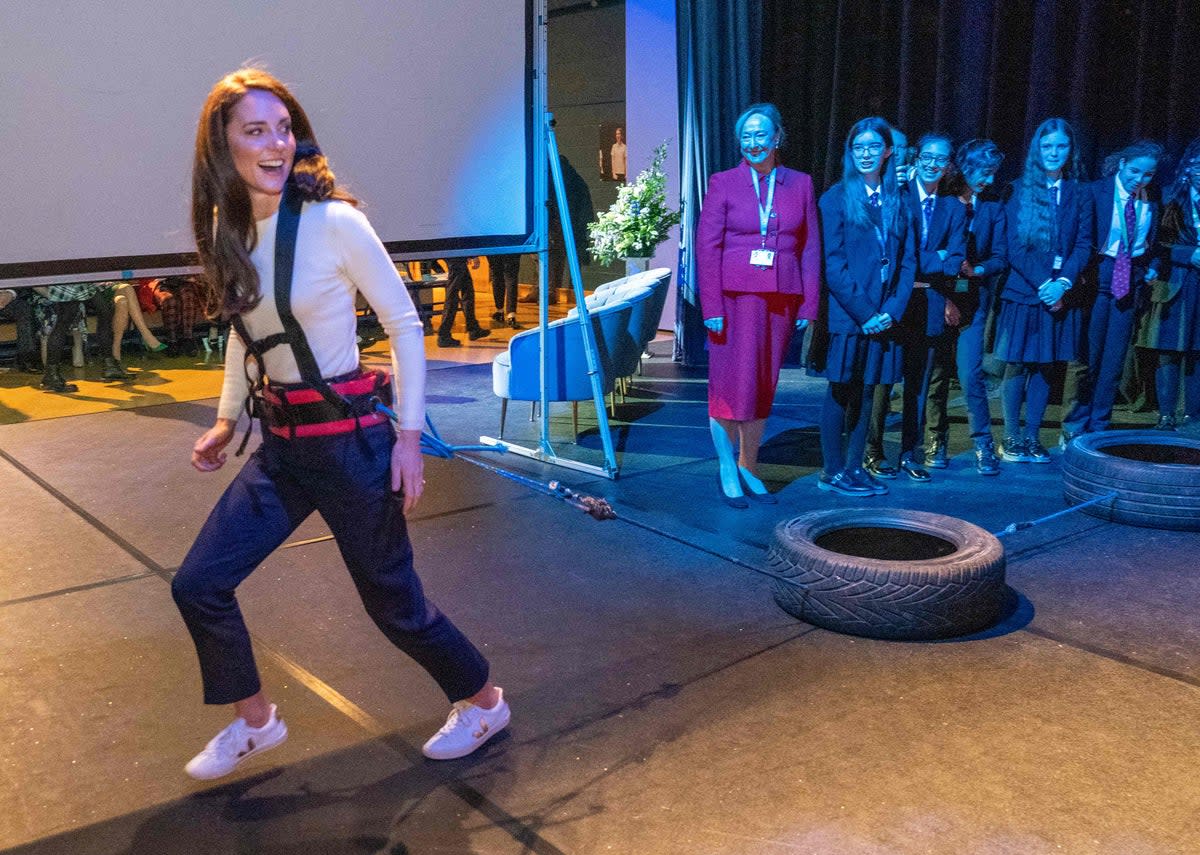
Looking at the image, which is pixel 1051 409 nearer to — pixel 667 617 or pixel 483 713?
pixel 667 617

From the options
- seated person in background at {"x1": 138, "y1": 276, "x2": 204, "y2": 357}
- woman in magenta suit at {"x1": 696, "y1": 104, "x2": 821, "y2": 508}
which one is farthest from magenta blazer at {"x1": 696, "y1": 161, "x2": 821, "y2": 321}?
seated person in background at {"x1": 138, "y1": 276, "x2": 204, "y2": 357}

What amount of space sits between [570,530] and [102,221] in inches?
86.4

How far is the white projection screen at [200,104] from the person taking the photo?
343 centimetres

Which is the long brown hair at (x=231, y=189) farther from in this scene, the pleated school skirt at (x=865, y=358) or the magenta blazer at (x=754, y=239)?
the pleated school skirt at (x=865, y=358)

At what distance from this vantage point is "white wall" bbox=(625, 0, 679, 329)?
35.8 ft

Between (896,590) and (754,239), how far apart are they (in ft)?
6.57

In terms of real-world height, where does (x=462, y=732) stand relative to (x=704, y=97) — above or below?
below

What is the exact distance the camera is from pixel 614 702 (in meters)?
3.18

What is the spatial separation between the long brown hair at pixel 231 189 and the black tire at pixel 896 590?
2015 mm

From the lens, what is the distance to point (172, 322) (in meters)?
10.0

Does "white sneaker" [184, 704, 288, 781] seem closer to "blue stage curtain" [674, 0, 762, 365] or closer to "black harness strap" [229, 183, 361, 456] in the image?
"black harness strap" [229, 183, 361, 456]

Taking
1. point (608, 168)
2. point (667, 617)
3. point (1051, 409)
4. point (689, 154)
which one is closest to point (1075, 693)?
point (667, 617)

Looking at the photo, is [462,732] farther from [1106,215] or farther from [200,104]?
[1106,215]

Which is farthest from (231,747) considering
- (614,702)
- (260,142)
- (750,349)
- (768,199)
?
(768,199)
